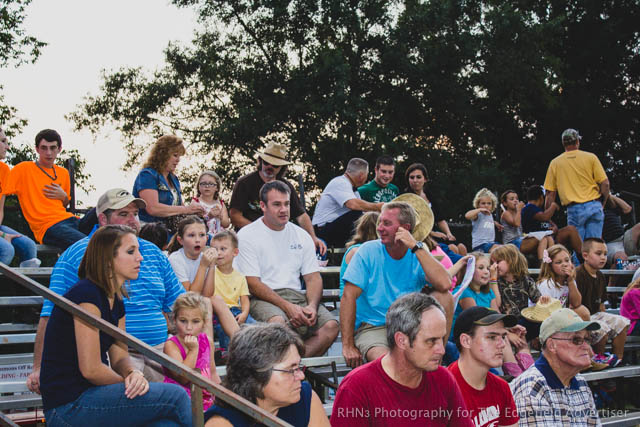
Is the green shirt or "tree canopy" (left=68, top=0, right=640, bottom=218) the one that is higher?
"tree canopy" (left=68, top=0, right=640, bottom=218)

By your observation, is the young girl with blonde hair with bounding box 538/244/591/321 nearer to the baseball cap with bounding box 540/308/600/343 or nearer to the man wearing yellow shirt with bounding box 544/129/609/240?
the man wearing yellow shirt with bounding box 544/129/609/240

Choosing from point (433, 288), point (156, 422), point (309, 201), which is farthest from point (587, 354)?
point (309, 201)

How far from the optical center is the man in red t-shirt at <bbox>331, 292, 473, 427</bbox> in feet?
10.2

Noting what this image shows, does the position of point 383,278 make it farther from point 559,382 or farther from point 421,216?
point 559,382

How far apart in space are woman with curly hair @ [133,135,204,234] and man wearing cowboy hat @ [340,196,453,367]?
6.01 feet

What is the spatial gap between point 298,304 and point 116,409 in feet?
8.16

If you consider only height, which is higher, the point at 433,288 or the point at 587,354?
the point at 433,288

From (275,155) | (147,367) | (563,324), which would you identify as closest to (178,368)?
(147,367)

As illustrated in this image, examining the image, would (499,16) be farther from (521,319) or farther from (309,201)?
(521,319)

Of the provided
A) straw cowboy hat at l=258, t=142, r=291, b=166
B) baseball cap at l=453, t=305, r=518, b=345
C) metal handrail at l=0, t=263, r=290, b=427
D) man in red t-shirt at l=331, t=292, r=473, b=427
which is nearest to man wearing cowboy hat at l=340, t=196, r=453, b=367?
baseball cap at l=453, t=305, r=518, b=345

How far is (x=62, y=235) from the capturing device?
5688 mm

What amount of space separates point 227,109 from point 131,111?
2.27 metres

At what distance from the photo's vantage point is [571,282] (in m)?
6.62

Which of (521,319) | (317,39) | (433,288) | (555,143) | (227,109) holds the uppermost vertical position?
(317,39)
